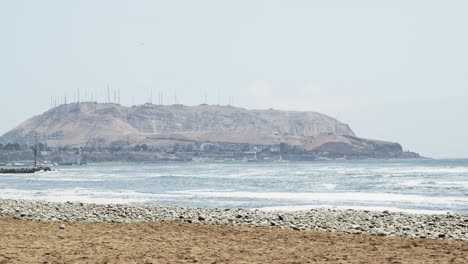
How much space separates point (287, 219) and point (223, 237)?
4.46 meters

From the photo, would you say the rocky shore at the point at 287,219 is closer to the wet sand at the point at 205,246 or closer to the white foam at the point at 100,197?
the wet sand at the point at 205,246

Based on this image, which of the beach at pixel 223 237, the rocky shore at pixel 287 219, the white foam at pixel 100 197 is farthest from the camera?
the white foam at pixel 100 197

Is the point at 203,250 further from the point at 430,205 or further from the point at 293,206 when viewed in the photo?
the point at 430,205

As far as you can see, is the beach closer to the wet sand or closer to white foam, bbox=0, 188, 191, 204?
the wet sand

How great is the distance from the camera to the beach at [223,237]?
13.3 metres

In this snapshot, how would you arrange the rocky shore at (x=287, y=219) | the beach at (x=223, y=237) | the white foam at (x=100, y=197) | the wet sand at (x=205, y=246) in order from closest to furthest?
the wet sand at (x=205, y=246)
the beach at (x=223, y=237)
the rocky shore at (x=287, y=219)
the white foam at (x=100, y=197)

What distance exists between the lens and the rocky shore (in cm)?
1830

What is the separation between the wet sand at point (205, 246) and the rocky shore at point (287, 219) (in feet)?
4.58

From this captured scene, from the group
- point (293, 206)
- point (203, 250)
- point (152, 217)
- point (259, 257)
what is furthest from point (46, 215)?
point (293, 206)

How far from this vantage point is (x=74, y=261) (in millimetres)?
12820

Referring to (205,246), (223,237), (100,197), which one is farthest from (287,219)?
(100,197)

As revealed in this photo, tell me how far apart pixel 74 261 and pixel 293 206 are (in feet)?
74.7

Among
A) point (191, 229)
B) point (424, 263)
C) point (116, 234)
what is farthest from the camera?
point (191, 229)

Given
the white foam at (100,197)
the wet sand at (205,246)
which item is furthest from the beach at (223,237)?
the white foam at (100,197)
